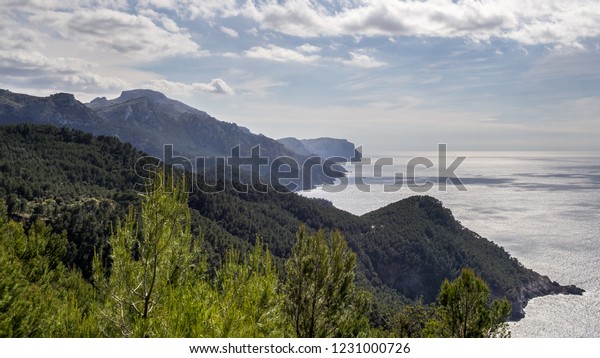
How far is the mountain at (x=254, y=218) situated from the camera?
8475 cm

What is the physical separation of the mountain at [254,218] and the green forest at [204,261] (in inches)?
19.8

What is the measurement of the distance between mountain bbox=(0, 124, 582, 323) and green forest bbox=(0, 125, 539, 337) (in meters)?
0.50

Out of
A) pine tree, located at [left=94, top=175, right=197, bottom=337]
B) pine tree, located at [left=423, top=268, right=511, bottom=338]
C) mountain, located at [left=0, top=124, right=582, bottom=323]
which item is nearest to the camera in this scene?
pine tree, located at [left=94, top=175, right=197, bottom=337]

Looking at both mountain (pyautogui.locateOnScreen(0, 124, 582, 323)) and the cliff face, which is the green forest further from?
the cliff face

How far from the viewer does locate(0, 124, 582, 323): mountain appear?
84750mm

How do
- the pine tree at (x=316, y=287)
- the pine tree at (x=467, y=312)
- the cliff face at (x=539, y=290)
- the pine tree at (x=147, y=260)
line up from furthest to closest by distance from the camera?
1. the cliff face at (x=539, y=290)
2. the pine tree at (x=467, y=312)
3. the pine tree at (x=316, y=287)
4. the pine tree at (x=147, y=260)

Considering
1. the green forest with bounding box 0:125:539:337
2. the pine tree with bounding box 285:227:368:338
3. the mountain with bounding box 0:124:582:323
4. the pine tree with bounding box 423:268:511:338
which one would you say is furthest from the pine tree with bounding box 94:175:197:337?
the mountain with bounding box 0:124:582:323

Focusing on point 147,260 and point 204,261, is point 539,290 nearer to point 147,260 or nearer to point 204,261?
point 204,261

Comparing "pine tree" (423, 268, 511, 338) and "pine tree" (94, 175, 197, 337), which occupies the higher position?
"pine tree" (94, 175, 197, 337)

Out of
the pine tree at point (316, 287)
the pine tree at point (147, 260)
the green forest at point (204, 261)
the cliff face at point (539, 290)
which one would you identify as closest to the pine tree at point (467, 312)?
the green forest at point (204, 261)

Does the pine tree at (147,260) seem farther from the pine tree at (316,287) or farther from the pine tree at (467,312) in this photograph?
the pine tree at (467,312)

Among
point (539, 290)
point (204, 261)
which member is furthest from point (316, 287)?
point (539, 290)

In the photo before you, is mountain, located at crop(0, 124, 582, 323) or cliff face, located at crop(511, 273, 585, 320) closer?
mountain, located at crop(0, 124, 582, 323)
